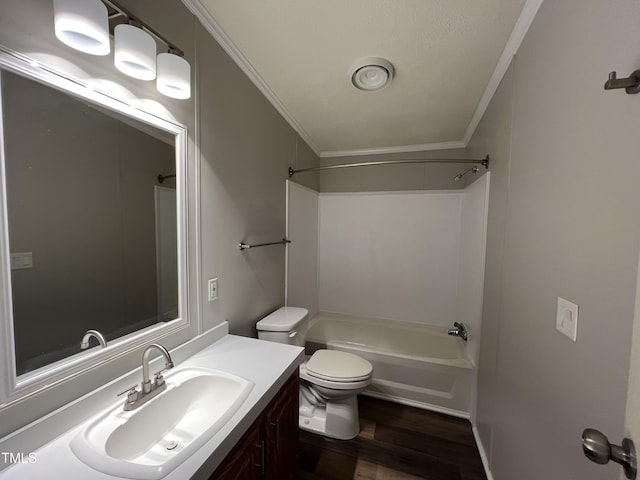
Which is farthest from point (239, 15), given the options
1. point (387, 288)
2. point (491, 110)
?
point (387, 288)

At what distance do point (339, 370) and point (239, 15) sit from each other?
2230 millimetres

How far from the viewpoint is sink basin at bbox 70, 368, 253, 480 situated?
2.06 feet

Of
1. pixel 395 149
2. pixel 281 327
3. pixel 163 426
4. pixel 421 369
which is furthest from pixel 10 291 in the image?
pixel 395 149

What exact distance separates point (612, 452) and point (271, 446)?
3.46 ft

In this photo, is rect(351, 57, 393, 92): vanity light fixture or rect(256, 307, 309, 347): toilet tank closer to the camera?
rect(351, 57, 393, 92): vanity light fixture

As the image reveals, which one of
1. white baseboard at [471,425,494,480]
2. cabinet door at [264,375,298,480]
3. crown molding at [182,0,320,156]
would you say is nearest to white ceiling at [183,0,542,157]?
crown molding at [182,0,320,156]

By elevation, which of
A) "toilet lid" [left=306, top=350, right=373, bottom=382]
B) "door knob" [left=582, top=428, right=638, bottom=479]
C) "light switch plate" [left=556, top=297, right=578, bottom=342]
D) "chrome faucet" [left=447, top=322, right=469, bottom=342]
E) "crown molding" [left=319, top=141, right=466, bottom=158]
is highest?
"crown molding" [left=319, top=141, right=466, bottom=158]

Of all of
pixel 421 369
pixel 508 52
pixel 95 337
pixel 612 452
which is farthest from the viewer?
pixel 421 369

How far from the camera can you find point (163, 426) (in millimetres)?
914

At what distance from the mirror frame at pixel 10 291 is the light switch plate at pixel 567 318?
1.52 metres

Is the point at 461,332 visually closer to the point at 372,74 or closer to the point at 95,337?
the point at 372,74

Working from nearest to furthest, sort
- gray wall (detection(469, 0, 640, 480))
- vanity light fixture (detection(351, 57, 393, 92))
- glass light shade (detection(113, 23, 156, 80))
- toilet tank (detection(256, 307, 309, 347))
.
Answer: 1. gray wall (detection(469, 0, 640, 480))
2. glass light shade (detection(113, 23, 156, 80))
3. vanity light fixture (detection(351, 57, 393, 92))
4. toilet tank (detection(256, 307, 309, 347))

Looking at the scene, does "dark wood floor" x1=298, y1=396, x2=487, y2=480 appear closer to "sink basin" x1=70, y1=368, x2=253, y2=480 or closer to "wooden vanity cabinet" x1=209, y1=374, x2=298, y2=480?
"wooden vanity cabinet" x1=209, y1=374, x2=298, y2=480

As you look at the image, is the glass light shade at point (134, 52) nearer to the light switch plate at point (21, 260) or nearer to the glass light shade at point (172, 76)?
the glass light shade at point (172, 76)
